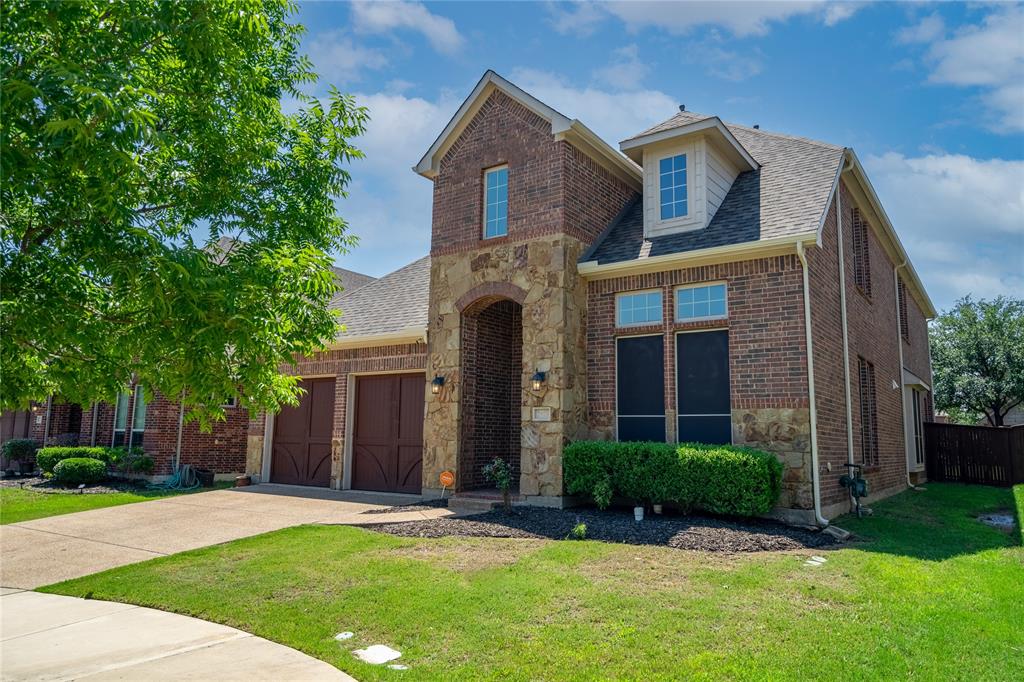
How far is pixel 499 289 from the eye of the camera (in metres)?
11.9

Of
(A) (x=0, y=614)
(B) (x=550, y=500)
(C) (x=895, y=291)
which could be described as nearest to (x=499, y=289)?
(B) (x=550, y=500)

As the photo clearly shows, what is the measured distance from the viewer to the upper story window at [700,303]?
34.5 ft

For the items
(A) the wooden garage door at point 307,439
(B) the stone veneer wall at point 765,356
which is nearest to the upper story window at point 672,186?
(B) the stone veneer wall at point 765,356

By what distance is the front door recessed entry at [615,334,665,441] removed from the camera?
11.0 metres

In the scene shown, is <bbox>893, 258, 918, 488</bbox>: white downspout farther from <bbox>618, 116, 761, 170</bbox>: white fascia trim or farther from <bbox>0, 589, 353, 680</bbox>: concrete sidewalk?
<bbox>0, 589, 353, 680</bbox>: concrete sidewalk

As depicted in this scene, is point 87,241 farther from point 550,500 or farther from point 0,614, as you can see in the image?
point 550,500

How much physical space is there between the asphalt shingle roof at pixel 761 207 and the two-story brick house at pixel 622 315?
0.16ft

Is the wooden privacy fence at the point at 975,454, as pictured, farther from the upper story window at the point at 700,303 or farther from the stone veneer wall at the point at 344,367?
the stone veneer wall at the point at 344,367

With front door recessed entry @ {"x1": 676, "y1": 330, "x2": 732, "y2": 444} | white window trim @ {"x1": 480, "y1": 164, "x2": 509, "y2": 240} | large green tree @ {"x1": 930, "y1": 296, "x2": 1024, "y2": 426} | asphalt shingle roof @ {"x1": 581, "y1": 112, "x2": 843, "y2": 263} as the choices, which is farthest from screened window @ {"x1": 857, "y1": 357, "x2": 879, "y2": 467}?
large green tree @ {"x1": 930, "y1": 296, "x2": 1024, "y2": 426}

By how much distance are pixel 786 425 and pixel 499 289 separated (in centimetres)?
527

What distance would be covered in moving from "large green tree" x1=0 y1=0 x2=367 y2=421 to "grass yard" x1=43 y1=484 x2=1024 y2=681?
218 cm

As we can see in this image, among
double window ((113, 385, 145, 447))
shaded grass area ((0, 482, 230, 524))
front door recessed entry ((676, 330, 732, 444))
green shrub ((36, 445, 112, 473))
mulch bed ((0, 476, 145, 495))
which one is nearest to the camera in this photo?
front door recessed entry ((676, 330, 732, 444))

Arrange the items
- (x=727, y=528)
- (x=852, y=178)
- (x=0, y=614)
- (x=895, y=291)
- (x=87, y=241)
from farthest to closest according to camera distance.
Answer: (x=895, y=291) → (x=852, y=178) → (x=727, y=528) → (x=0, y=614) → (x=87, y=241)

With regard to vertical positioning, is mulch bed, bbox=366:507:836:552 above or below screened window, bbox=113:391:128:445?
below
